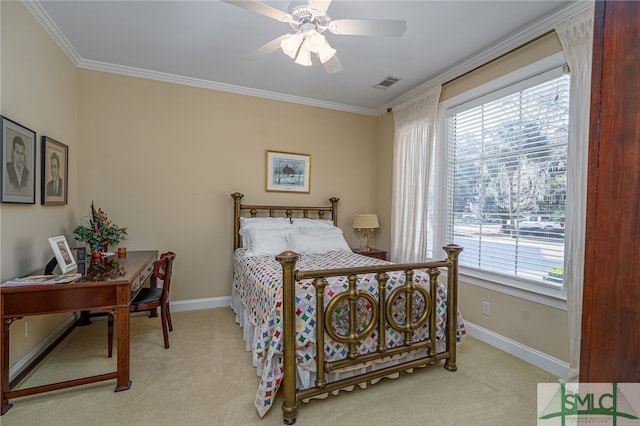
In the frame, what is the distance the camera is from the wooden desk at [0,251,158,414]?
70.0 inches

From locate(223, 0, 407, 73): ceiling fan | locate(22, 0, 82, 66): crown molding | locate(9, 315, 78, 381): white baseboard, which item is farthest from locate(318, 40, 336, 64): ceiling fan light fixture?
locate(9, 315, 78, 381): white baseboard

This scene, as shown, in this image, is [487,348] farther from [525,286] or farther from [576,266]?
[576,266]

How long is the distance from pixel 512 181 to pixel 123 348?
337 cm

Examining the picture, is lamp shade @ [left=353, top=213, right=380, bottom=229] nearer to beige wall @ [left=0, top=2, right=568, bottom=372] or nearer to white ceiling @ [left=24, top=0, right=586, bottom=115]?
beige wall @ [left=0, top=2, right=568, bottom=372]

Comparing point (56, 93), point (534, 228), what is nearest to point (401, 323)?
point (534, 228)

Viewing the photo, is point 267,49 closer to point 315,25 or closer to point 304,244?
point 315,25

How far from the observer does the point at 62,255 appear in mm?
2111

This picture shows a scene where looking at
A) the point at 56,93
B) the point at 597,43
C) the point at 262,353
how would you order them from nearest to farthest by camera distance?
the point at 597,43 < the point at 262,353 < the point at 56,93

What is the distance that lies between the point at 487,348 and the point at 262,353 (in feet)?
7.00

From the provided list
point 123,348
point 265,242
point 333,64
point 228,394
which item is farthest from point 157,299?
point 333,64

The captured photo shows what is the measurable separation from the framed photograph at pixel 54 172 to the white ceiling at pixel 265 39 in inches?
38.2

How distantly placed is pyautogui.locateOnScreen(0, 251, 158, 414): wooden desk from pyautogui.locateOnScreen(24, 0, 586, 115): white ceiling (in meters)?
2.08

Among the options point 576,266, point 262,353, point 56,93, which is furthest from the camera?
point 56,93

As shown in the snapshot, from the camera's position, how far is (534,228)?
8.13 ft
